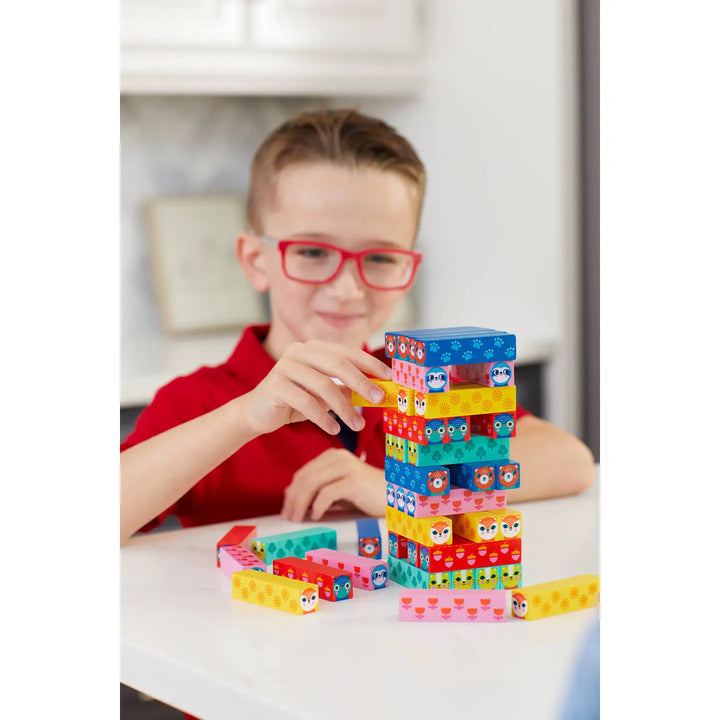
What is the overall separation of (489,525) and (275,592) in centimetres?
16

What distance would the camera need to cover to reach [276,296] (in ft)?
4.70

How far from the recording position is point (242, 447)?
124cm

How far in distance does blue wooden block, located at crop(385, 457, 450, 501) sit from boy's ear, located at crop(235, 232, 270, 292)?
77 cm

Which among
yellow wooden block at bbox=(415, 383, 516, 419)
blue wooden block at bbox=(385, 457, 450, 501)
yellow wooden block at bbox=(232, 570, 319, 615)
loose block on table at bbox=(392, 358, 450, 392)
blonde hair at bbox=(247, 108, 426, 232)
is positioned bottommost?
yellow wooden block at bbox=(232, 570, 319, 615)

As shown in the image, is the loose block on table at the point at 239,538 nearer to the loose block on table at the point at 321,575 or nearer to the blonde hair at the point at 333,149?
the loose block on table at the point at 321,575

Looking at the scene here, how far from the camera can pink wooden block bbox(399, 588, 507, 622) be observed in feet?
2.25

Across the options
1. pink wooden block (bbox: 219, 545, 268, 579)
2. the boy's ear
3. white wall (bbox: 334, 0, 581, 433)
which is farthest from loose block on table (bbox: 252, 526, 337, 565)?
white wall (bbox: 334, 0, 581, 433)

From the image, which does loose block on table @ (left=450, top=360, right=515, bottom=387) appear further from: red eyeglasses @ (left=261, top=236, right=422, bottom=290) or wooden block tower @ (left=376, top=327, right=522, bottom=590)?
red eyeglasses @ (left=261, top=236, right=422, bottom=290)

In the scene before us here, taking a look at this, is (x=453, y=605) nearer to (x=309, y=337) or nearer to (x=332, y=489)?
(x=332, y=489)

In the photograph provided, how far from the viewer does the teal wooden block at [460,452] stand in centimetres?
69

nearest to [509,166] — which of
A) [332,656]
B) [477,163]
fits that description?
[477,163]
